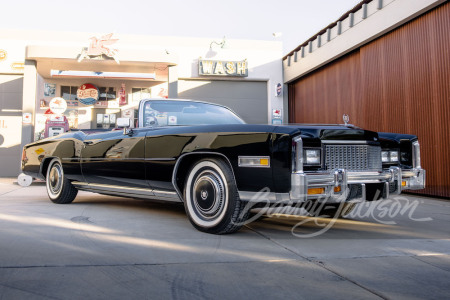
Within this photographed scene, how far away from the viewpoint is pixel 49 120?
1294cm

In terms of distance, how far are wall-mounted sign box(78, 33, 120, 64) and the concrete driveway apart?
937cm

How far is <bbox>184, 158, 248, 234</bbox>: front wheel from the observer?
11.2 feet

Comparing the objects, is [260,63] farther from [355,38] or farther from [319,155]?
[319,155]

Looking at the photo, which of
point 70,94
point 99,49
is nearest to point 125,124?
point 99,49

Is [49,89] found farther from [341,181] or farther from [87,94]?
[341,181]

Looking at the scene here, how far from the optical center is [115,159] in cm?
462

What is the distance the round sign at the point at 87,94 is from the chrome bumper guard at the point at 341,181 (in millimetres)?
14416

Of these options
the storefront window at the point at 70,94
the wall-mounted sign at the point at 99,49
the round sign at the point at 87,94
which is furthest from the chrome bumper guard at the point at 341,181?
the storefront window at the point at 70,94

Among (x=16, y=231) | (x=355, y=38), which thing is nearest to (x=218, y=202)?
(x=16, y=231)

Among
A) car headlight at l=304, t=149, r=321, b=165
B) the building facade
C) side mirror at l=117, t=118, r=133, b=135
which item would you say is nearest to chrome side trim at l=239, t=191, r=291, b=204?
car headlight at l=304, t=149, r=321, b=165

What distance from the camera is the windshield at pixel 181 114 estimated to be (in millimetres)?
4613

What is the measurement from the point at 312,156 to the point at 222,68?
12716 mm

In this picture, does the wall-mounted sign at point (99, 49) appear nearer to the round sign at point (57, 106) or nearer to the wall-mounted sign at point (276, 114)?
the round sign at point (57, 106)

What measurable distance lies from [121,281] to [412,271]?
1.90 metres
